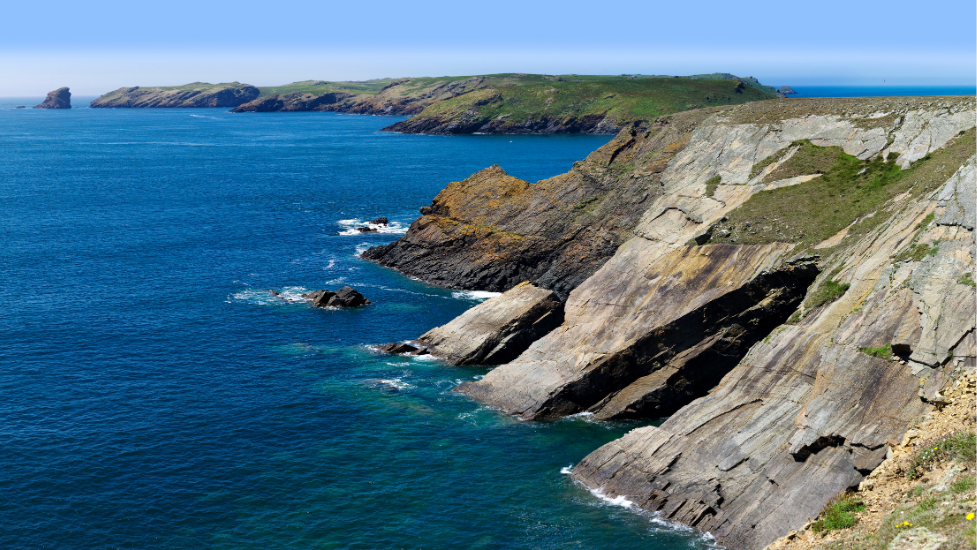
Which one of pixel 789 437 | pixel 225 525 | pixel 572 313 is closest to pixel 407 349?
pixel 572 313

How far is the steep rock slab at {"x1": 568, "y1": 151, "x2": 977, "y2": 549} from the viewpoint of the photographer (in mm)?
41000

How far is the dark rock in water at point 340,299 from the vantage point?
83688 mm

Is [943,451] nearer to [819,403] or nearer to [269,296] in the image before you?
[819,403]

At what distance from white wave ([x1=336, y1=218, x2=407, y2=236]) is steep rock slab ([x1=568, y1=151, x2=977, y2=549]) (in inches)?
3097

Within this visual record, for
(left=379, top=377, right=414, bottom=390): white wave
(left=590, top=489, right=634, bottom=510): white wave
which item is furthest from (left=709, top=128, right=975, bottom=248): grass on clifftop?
(left=590, top=489, right=634, bottom=510): white wave

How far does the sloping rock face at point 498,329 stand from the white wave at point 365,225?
167ft

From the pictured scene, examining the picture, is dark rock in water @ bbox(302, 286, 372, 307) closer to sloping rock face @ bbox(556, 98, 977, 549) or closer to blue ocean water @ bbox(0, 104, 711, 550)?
blue ocean water @ bbox(0, 104, 711, 550)

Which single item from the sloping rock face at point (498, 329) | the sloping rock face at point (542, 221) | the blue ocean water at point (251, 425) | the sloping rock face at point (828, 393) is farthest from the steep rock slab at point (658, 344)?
the sloping rock face at point (542, 221)

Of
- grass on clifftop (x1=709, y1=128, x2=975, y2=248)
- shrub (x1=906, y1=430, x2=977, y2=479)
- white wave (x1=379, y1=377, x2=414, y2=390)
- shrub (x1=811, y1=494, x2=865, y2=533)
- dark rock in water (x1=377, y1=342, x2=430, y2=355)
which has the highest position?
grass on clifftop (x1=709, y1=128, x2=975, y2=248)

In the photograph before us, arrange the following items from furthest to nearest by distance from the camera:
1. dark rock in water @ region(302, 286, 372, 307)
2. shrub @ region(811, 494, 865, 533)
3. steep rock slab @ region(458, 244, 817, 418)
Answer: dark rock in water @ region(302, 286, 372, 307) → steep rock slab @ region(458, 244, 817, 418) → shrub @ region(811, 494, 865, 533)

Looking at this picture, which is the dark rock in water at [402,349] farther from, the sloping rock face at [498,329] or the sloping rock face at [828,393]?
Result: the sloping rock face at [828,393]

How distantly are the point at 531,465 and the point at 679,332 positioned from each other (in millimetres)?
17148

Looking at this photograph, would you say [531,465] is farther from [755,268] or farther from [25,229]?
[25,229]

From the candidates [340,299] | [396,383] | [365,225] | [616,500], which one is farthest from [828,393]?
[365,225]
